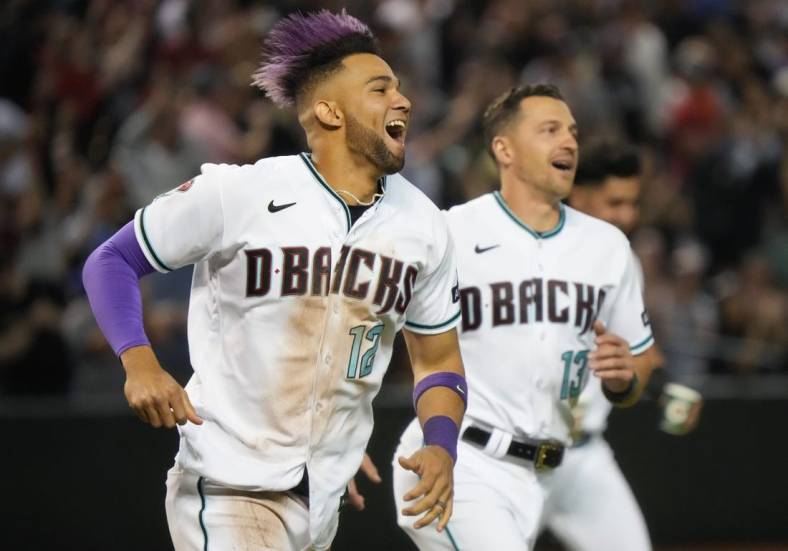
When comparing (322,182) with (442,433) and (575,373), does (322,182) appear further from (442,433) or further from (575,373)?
(575,373)

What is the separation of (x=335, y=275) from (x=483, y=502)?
4.33ft

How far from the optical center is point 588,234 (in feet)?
17.8

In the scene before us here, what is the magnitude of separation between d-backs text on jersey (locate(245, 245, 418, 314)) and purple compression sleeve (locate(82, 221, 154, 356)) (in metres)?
0.34

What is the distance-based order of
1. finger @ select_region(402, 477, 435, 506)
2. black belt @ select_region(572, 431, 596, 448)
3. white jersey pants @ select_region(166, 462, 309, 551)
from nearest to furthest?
finger @ select_region(402, 477, 435, 506) < white jersey pants @ select_region(166, 462, 309, 551) < black belt @ select_region(572, 431, 596, 448)

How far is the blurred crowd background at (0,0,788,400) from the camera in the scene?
8.91 metres

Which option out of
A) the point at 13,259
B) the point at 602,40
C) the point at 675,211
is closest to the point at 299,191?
the point at 13,259

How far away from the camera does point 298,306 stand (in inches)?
161

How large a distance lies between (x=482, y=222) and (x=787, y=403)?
535 cm

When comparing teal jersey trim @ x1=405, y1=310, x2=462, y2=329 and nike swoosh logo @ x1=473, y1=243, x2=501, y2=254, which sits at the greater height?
nike swoosh logo @ x1=473, y1=243, x2=501, y2=254

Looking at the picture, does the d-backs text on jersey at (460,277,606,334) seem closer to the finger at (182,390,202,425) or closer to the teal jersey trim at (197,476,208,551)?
the teal jersey trim at (197,476,208,551)

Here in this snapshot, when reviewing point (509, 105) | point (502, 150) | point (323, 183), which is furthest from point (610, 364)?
point (323, 183)

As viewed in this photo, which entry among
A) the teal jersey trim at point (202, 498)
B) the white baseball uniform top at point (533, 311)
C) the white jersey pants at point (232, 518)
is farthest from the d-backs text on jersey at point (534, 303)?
the teal jersey trim at point (202, 498)

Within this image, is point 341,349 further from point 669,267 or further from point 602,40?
point 602,40

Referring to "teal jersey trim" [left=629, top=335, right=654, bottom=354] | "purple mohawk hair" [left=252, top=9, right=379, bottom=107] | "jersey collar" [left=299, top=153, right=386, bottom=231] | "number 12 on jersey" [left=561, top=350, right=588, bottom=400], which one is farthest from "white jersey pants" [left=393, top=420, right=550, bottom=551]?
"purple mohawk hair" [left=252, top=9, right=379, bottom=107]
